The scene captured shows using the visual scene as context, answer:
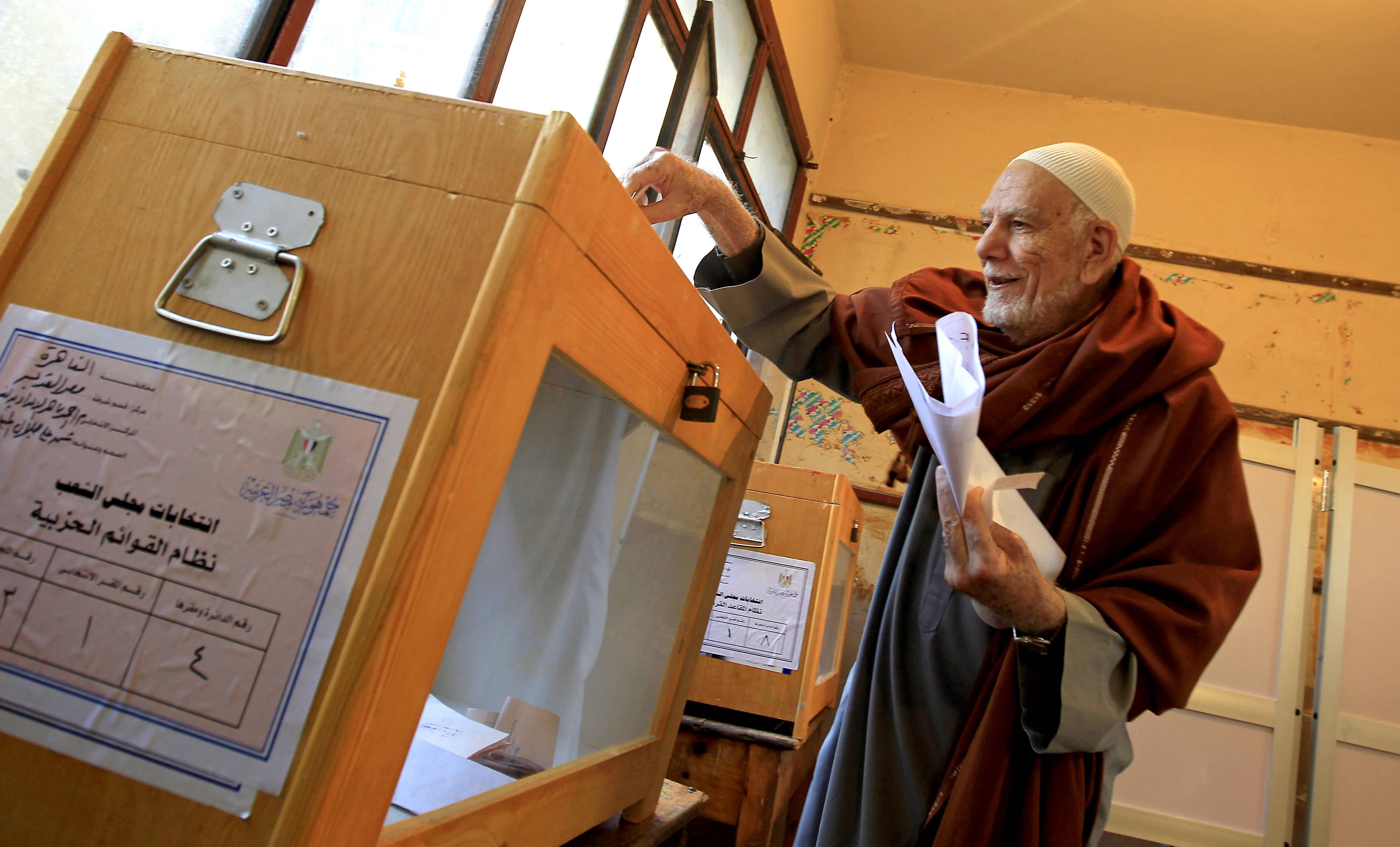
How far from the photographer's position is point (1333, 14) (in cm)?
329

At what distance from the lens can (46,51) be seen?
2.89 ft

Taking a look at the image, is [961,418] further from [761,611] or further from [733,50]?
[733,50]

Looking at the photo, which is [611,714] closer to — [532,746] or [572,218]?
[532,746]

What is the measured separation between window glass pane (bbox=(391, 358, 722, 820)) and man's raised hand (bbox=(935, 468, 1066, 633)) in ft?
0.90

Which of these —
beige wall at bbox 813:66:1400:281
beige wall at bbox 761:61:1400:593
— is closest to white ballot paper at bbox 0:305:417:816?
beige wall at bbox 761:61:1400:593

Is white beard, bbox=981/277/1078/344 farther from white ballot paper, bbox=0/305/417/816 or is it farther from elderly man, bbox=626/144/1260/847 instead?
white ballot paper, bbox=0/305/417/816

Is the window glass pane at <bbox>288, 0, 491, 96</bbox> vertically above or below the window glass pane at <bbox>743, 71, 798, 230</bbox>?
below

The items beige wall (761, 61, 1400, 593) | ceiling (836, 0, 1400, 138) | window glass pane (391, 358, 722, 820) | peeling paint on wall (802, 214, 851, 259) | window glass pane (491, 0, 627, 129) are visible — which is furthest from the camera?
peeling paint on wall (802, 214, 851, 259)

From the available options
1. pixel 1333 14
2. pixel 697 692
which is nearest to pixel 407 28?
pixel 697 692

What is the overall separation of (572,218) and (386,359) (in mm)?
140

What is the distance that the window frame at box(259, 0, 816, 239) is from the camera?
3.63ft

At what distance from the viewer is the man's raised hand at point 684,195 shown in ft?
3.12

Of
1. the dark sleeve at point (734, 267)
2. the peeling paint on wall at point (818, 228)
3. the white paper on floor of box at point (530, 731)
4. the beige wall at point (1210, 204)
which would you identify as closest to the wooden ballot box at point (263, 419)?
the white paper on floor of box at point (530, 731)

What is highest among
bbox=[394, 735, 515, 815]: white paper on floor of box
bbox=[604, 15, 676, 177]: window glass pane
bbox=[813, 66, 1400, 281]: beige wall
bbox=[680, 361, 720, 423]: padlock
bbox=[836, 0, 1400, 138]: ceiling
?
bbox=[836, 0, 1400, 138]: ceiling
